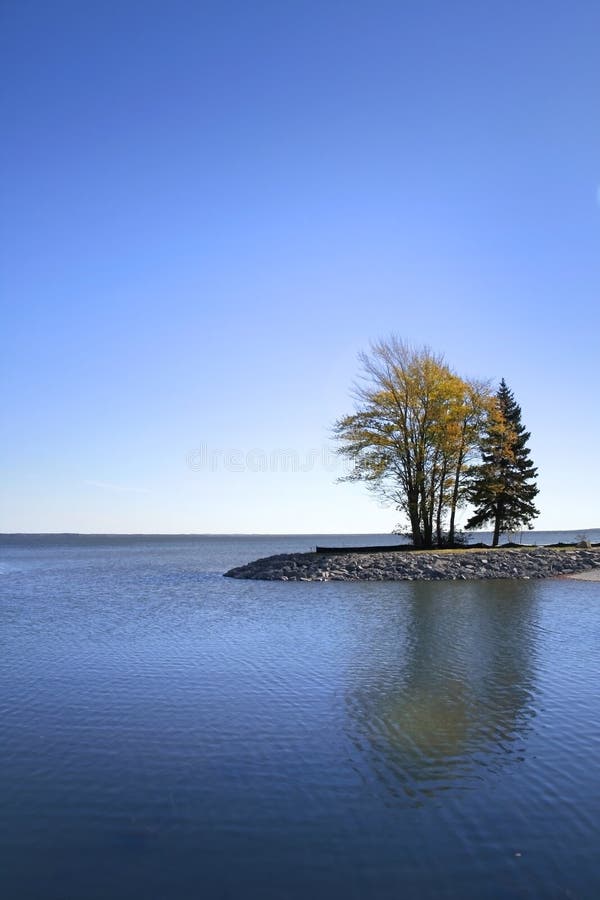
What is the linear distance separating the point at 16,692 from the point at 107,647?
4.22 m

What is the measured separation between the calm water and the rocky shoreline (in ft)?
53.5

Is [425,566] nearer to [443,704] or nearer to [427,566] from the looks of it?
[427,566]

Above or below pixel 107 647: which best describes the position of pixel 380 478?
above

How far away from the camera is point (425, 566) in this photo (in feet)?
109

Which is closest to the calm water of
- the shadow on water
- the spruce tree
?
the shadow on water

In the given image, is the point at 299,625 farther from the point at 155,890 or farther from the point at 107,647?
the point at 155,890

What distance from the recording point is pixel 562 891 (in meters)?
4.70

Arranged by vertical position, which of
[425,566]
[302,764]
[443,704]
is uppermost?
[425,566]

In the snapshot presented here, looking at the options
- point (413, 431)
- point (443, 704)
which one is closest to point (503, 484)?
point (413, 431)

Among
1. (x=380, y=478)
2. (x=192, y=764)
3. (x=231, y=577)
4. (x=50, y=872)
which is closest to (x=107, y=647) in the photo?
(x=192, y=764)

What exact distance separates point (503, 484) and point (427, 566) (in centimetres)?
1544

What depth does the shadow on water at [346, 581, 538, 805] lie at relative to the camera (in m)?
7.16

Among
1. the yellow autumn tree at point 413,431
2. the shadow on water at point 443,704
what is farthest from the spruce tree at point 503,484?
the shadow on water at point 443,704

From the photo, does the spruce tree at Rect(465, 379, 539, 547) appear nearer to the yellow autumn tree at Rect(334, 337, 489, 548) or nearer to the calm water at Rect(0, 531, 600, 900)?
the yellow autumn tree at Rect(334, 337, 489, 548)
